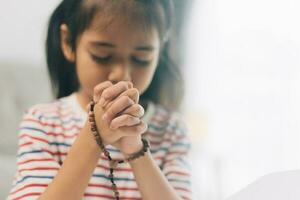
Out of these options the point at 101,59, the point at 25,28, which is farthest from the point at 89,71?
the point at 25,28

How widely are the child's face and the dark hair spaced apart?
0.04ft

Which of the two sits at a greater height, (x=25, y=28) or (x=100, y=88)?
(x=25, y=28)

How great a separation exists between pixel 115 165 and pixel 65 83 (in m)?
0.13

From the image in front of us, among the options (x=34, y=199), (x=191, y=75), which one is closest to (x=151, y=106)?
Result: (x=191, y=75)

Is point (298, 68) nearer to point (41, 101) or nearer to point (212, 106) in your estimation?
point (212, 106)

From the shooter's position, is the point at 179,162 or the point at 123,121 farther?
the point at 179,162

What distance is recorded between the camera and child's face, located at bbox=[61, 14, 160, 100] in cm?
50

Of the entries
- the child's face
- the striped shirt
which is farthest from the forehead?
the striped shirt

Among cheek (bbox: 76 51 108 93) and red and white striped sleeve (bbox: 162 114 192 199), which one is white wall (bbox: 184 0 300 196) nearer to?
red and white striped sleeve (bbox: 162 114 192 199)

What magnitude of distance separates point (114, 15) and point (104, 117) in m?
0.12

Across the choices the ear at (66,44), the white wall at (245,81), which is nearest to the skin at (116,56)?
the ear at (66,44)

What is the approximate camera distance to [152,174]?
0.49 meters

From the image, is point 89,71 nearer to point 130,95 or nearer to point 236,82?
point 130,95

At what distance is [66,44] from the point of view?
1.76ft
